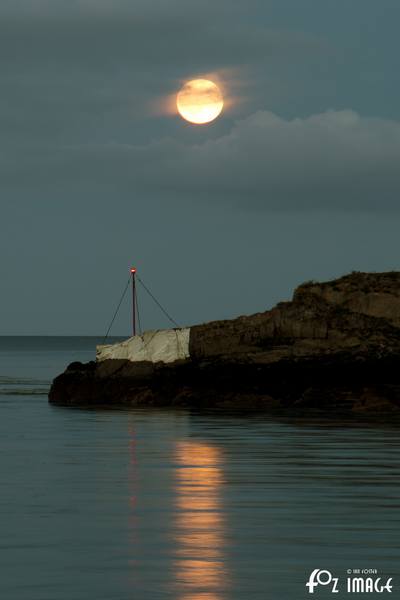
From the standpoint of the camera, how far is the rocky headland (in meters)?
62.5

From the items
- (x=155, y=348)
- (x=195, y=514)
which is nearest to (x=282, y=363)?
(x=155, y=348)

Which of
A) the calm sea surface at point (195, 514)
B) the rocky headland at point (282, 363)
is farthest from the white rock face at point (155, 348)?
the calm sea surface at point (195, 514)

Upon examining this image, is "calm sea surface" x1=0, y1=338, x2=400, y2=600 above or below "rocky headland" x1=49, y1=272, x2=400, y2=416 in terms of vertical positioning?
below

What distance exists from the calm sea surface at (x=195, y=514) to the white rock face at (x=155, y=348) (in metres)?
20.8

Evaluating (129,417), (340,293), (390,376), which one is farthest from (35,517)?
(340,293)

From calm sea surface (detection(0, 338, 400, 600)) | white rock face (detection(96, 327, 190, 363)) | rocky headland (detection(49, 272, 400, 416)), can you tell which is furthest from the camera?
white rock face (detection(96, 327, 190, 363))

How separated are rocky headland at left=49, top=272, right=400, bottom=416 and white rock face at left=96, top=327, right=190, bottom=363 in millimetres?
70

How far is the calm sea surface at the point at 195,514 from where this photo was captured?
18719mm

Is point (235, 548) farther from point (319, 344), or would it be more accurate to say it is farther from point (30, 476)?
point (319, 344)

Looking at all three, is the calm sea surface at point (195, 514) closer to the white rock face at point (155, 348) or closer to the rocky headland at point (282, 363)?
the rocky headland at point (282, 363)

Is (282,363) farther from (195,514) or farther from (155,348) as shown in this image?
(195,514)

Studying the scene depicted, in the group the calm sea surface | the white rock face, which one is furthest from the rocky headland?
the calm sea surface

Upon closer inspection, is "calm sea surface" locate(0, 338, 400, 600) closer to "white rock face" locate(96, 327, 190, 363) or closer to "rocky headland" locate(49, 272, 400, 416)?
"rocky headland" locate(49, 272, 400, 416)

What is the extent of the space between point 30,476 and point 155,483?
3380 mm
